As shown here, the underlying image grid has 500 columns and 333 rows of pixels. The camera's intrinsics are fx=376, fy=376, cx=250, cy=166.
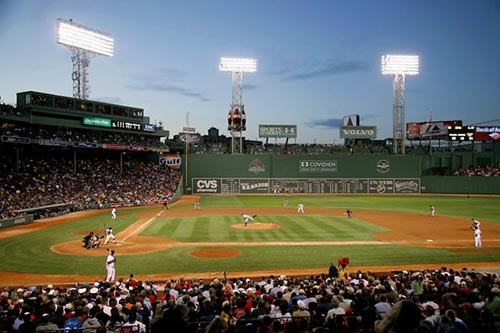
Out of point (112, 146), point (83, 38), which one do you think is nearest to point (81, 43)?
point (83, 38)

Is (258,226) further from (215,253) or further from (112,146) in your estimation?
(112,146)

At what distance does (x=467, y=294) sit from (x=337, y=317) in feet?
16.1

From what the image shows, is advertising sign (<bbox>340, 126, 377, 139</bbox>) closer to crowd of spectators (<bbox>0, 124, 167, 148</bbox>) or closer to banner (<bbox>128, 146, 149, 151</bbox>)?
crowd of spectators (<bbox>0, 124, 167, 148</bbox>)

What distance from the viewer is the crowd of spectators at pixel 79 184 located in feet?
127

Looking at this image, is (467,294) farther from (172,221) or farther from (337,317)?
(172,221)

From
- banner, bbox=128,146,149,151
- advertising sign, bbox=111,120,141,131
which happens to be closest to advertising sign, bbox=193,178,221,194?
banner, bbox=128,146,149,151

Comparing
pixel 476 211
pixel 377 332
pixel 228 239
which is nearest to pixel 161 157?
pixel 228 239

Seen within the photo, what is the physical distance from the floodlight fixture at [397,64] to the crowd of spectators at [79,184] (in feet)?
138

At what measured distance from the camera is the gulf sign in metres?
66.2

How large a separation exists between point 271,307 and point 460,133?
75283 millimetres

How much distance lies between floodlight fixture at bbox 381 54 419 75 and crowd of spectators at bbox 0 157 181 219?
42126mm

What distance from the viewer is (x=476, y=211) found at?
137 ft

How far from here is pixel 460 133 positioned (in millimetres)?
72062

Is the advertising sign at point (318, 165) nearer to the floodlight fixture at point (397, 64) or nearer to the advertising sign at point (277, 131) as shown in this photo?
the advertising sign at point (277, 131)
